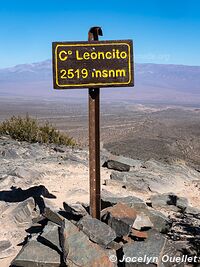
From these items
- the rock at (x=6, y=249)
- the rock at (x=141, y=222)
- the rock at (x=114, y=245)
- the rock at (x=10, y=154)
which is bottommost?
the rock at (x=6, y=249)

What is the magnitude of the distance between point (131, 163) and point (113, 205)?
5.80 m

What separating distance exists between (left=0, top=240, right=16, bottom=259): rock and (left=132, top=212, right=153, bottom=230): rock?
1.75 m

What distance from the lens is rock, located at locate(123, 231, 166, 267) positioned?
500cm

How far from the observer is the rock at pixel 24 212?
6.96 m

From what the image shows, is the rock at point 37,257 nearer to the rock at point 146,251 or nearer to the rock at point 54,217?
the rock at point 54,217

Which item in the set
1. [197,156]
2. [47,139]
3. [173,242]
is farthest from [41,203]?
[197,156]

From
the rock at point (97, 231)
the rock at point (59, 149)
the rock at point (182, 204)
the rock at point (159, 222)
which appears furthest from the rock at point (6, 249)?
the rock at point (59, 149)

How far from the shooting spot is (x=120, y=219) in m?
5.71

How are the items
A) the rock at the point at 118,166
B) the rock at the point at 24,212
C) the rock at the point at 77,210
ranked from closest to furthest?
the rock at the point at 77,210
the rock at the point at 24,212
the rock at the point at 118,166

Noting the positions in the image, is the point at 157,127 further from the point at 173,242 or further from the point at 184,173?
the point at 173,242

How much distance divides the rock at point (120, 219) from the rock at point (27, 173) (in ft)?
13.2

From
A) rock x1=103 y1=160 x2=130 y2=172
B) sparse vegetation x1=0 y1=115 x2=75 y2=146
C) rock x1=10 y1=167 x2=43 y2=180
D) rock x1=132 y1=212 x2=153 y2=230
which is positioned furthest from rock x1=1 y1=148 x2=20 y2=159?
rock x1=132 y1=212 x2=153 y2=230

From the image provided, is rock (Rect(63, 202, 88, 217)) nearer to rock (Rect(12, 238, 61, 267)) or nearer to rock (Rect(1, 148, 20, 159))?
rock (Rect(12, 238, 61, 267))

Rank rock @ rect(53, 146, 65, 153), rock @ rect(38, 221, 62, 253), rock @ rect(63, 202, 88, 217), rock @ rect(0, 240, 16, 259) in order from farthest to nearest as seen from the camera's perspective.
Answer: rock @ rect(53, 146, 65, 153) < rock @ rect(63, 202, 88, 217) < rock @ rect(0, 240, 16, 259) < rock @ rect(38, 221, 62, 253)
